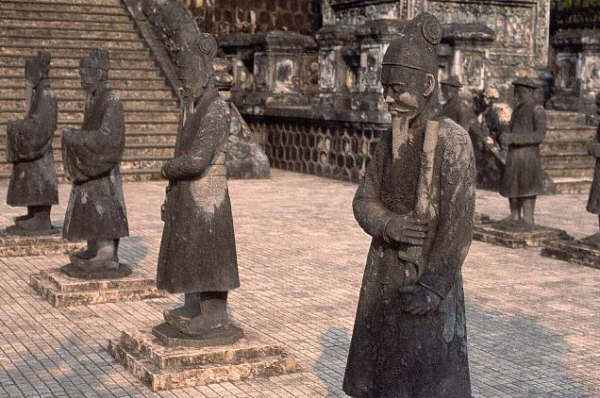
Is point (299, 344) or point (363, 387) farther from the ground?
point (363, 387)

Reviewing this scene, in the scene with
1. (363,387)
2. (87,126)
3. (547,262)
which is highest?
(87,126)

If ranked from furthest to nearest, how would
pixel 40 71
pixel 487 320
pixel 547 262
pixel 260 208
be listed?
pixel 260 208
pixel 547 262
pixel 40 71
pixel 487 320

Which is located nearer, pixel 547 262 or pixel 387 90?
pixel 387 90

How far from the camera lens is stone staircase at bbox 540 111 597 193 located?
15.6 metres

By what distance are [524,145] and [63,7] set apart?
11443 millimetres

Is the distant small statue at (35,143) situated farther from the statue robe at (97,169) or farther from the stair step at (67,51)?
the stair step at (67,51)

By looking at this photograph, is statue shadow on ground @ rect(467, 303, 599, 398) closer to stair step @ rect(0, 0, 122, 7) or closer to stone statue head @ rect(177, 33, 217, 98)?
stone statue head @ rect(177, 33, 217, 98)

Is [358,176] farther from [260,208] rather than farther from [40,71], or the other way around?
[40,71]

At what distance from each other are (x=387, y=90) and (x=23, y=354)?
3.51 meters

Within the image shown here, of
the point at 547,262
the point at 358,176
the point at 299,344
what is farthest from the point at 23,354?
the point at 358,176

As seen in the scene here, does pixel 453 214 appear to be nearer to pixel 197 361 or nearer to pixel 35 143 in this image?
pixel 197 361

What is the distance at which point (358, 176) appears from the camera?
1617cm

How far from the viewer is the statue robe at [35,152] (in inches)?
365

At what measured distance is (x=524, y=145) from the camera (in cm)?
1092
